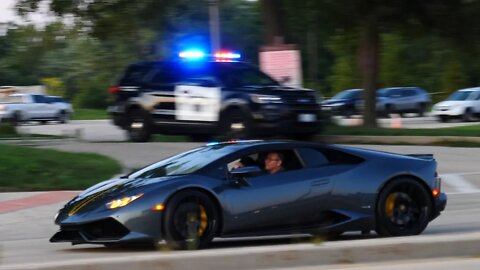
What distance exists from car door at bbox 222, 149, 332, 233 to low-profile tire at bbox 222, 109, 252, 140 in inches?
434

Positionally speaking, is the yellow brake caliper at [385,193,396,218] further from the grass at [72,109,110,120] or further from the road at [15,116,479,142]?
the grass at [72,109,110,120]

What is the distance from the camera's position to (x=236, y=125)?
21.0 m

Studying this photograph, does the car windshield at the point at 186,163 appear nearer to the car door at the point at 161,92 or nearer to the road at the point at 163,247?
the road at the point at 163,247

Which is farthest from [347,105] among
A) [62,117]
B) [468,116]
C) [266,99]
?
[266,99]

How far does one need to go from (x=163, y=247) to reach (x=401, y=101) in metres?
36.8

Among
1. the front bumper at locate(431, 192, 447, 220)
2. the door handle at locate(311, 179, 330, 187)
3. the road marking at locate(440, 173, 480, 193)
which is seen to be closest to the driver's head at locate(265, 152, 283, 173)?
the door handle at locate(311, 179, 330, 187)

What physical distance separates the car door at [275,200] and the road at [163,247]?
27 cm

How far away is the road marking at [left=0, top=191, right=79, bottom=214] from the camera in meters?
13.9

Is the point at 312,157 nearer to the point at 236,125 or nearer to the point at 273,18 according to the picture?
the point at 236,125

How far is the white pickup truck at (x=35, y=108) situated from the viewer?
41.3 meters

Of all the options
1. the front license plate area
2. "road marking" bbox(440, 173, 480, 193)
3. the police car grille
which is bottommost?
"road marking" bbox(440, 173, 480, 193)

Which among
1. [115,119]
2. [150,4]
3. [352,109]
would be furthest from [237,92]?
[352,109]

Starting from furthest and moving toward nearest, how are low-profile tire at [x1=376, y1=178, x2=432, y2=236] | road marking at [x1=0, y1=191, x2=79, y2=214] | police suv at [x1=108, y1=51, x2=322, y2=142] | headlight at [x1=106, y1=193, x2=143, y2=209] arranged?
police suv at [x1=108, y1=51, x2=322, y2=142]
road marking at [x1=0, y1=191, x2=79, y2=214]
low-profile tire at [x1=376, y1=178, x2=432, y2=236]
headlight at [x1=106, y1=193, x2=143, y2=209]

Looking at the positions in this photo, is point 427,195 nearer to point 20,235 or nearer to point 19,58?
point 20,235
